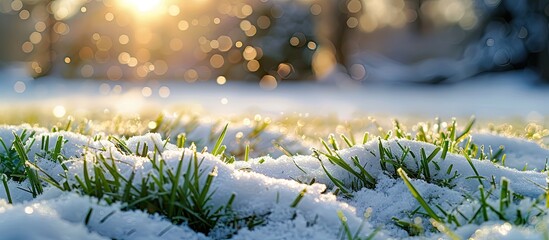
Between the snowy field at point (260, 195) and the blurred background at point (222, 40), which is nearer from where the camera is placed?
the snowy field at point (260, 195)

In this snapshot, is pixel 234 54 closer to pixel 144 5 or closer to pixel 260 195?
pixel 144 5

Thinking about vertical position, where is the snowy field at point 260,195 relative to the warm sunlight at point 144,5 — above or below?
below

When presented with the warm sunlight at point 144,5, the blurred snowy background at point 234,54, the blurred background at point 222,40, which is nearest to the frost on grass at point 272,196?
the blurred snowy background at point 234,54

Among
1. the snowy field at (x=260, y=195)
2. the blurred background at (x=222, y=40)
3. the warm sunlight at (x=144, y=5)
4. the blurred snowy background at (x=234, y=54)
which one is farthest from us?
the blurred background at (x=222, y=40)

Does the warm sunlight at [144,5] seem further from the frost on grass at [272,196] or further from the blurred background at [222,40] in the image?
the frost on grass at [272,196]

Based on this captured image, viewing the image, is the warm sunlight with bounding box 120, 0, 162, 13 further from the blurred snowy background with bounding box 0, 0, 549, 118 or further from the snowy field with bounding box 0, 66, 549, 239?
the snowy field with bounding box 0, 66, 549, 239

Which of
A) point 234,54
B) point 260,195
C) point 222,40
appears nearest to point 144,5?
point 222,40

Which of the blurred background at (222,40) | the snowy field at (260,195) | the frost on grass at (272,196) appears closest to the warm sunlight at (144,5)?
the blurred background at (222,40)

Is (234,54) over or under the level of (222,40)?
under

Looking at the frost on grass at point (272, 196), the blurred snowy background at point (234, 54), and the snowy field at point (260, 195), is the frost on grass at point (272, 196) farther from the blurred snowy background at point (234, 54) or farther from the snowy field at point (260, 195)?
the blurred snowy background at point (234, 54)

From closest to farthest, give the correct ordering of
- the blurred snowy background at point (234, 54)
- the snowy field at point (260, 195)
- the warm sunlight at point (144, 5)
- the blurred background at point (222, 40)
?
the snowy field at point (260, 195) → the warm sunlight at point (144, 5) → the blurred snowy background at point (234, 54) → the blurred background at point (222, 40)
